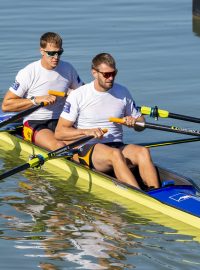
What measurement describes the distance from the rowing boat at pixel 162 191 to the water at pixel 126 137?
17cm

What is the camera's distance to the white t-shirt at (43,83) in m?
15.0

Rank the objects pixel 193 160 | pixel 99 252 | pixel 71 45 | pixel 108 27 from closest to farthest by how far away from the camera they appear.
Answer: pixel 99 252
pixel 193 160
pixel 71 45
pixel 108 27

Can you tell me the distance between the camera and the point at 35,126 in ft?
49.5

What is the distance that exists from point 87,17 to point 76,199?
12104mm

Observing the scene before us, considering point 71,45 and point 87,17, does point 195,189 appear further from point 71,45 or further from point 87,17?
point 87,17

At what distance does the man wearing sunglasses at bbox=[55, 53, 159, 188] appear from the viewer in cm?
1321

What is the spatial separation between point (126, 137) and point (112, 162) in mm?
3228

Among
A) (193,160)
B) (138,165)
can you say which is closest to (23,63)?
(193,160)

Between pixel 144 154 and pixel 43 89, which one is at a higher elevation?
pixel 43 89

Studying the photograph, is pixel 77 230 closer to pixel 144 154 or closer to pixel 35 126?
pixel 144 154

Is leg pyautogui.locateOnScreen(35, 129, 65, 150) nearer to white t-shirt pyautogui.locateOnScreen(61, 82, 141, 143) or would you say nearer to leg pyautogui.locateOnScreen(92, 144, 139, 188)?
white t-shirt pyautogui.locateOnScreen(61, 82, 141, 143)

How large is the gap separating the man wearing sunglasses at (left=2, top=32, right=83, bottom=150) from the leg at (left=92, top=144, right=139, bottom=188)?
130 cm

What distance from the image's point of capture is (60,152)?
1358cm

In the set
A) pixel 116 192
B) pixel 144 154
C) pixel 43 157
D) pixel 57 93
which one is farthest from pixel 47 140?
pixel 144 154
